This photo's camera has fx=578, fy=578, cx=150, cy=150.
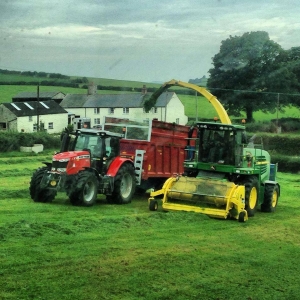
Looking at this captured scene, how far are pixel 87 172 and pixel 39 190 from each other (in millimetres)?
1512

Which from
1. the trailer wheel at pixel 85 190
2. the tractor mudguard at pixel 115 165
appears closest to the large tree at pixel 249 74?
the tractor mudguard at pixel 115 165

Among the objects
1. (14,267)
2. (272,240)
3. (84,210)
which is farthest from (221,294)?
(84,210)

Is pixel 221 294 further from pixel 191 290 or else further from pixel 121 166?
pixel 121 166

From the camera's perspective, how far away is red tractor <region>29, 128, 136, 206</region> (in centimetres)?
1459

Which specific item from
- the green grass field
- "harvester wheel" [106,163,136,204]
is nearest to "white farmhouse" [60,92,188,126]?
"harvester wheel" [106,163,136,204]

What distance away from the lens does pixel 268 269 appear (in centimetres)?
890

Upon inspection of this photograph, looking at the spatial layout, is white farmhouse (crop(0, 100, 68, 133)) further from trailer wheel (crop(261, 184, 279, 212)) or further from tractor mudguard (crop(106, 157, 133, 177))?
trailer wheel (crop(261, 184, 279, 212))

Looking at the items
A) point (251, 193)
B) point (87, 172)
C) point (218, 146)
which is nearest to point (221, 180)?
point (251, 193)

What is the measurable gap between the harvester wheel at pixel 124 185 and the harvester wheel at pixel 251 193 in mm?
3195

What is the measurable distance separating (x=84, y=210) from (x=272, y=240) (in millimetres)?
4732

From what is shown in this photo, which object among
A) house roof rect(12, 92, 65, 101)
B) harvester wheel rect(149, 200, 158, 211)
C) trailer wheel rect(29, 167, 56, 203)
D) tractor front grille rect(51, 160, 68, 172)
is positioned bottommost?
harvester wheel rect(149, 200, 158, 211)

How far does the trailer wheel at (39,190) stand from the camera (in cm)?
1513

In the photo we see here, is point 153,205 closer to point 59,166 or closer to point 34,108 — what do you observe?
point 59,166

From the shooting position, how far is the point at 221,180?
14234 mm
